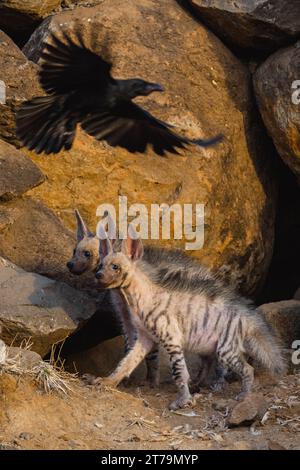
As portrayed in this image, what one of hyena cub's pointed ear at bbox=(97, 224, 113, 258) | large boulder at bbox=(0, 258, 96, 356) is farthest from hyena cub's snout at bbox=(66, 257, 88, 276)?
hyena cub's pointed ear at bbox=(97, 224, 113, 258)

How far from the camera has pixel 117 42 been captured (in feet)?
31.4

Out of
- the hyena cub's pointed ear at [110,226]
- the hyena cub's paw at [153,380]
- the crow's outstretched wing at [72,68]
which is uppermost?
the crow's outstretched wing at [72,68]

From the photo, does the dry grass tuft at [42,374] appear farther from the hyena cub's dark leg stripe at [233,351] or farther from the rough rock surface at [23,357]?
the hyena cub's dark leg stripe at [233,351]

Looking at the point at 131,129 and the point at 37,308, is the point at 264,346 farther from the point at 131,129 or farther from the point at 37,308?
the point at 131,129

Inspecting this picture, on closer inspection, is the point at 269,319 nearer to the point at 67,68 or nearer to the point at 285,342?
the point at 285,342

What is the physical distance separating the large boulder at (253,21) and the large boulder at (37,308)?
289cm

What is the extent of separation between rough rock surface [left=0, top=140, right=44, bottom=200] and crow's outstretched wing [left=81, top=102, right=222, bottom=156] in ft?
1.89

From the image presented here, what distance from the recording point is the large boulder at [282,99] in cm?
905

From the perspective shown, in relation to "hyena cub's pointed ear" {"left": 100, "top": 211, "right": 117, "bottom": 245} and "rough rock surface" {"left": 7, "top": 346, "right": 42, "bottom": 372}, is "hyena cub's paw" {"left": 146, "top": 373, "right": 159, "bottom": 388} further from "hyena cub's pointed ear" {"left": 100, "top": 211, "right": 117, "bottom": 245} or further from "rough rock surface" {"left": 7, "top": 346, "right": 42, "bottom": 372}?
"rough rock surface" {"left": 7, "top": 346, "right": 42, "bottom": 372}

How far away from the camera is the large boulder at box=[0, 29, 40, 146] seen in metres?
8.97

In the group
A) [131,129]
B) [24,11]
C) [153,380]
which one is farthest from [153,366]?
[24,11]

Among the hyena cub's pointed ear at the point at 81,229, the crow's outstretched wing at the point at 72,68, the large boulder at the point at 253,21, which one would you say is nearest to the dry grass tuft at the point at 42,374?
the hyena cub's pointed ear at the point at 81,229

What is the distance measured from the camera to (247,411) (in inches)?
280

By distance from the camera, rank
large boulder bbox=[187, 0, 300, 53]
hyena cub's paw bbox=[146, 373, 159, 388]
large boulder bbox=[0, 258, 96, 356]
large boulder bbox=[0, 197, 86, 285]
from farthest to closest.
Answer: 1. large boulder bbox=[187, 0, 300, 53]
2. large boulder bbox=[0, 197, 86, 285]
3. hyena cub's paw bbox=[146, 373, 159, 388]
4. large boulder bbox=[0, 258, 96, 356]
